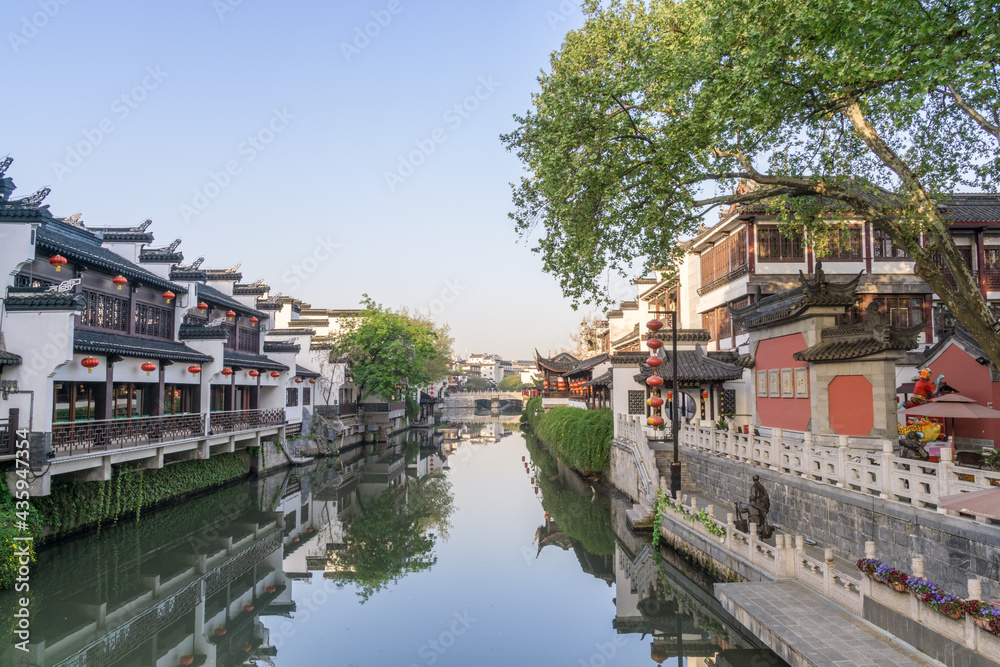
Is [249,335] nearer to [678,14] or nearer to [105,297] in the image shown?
[105,297]

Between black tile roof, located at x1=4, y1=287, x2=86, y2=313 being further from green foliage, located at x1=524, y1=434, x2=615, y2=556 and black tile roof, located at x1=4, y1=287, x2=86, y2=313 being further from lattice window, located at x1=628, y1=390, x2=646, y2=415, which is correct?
lattice window, located at x1=628, y1=390, x2=646, y2=415

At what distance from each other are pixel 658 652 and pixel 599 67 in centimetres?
1023

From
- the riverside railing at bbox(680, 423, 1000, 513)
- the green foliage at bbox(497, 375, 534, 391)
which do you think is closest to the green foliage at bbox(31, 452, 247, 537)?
the riverside railing at bbox(680, 423, 1000, 513)

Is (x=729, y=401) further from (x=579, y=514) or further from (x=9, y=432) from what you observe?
(x=9, y=432)

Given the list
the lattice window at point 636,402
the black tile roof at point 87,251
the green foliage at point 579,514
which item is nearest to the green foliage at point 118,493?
the black tile roof at point 87,251

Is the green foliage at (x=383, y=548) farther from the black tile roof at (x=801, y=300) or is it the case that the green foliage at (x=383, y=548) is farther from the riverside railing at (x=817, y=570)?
the black tile roof at (x=801, y=300)

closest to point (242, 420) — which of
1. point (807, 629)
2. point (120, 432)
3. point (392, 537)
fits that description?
point (120, 432)

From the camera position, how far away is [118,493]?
52.0 feet

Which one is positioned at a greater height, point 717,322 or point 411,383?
point 717,322

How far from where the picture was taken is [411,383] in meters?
41.0

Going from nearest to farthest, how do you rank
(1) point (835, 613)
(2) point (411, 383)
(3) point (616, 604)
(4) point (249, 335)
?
(1) point (835, 613) → (3) point (616, 604) → (4) point (249, 335) → (2) point (411, 383)

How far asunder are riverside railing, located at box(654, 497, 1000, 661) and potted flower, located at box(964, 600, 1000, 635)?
5cm

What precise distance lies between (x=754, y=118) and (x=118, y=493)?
16839 mm

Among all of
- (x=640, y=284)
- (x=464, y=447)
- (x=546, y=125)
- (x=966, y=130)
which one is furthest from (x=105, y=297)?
(x=640, y=284)
